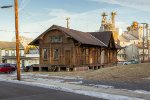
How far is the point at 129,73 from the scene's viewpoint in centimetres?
3231

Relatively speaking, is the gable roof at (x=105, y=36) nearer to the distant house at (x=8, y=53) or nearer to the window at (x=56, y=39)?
the window at (x=56, y=39)

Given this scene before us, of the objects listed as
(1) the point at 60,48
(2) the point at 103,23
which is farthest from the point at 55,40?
(2) the point at 103,23

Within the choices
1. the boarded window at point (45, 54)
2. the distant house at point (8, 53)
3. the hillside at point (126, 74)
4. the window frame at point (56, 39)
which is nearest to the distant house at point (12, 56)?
the distant house at point (8, 53)

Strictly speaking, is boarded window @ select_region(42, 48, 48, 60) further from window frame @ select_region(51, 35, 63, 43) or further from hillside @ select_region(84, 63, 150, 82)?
hillside @ select_region(84, 63, 150, 82)

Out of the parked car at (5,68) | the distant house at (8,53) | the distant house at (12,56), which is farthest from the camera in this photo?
the distant house at (8,53)

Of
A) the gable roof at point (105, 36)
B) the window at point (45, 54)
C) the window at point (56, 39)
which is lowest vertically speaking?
the window at point (45, 54)

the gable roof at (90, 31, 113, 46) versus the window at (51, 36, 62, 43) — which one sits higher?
the gable roof at (90, 31, 113, 46)

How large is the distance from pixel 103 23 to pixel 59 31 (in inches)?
3882

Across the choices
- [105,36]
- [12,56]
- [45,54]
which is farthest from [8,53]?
[45,54]

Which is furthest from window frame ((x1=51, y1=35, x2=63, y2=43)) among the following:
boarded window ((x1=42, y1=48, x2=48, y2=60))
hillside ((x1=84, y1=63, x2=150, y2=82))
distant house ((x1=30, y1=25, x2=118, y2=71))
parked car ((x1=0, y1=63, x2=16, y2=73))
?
hillside ((x1=84, y1=63, x2=150, y2=82))

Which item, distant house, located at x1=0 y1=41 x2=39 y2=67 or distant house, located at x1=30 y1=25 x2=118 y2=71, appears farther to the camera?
distant house, located at x1=0 y1=41 x2=39 y2=67

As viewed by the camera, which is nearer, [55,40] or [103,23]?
[55,40]

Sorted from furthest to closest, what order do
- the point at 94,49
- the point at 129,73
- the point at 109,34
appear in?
the point at 109,34
the point at 94,49
the point at 129,73

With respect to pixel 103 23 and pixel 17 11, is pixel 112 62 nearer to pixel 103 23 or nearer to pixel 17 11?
pixel 17 11
